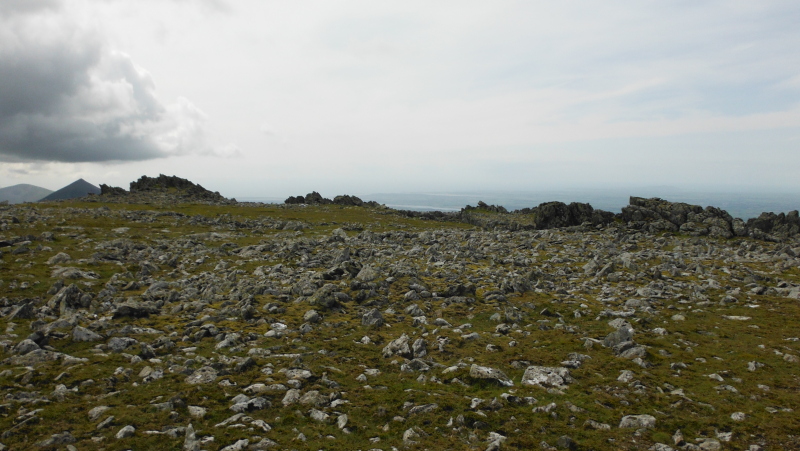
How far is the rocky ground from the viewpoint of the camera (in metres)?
9.59

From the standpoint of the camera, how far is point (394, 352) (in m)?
14.7

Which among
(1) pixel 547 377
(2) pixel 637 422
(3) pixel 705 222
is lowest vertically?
(2) pixel 637 422

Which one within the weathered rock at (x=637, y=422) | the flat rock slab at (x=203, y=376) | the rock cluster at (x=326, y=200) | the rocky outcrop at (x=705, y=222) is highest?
the rock cluster at (x=326, y=200)

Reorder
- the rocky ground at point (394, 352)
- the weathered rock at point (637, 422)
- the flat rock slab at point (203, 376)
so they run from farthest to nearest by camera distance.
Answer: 1. the flat rock slab at point (203, 376)
2. the weathered rock at point (637, 422)
3. the rocky ground at point (394, 352)

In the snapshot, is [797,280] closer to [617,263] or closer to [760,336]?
[617,263]

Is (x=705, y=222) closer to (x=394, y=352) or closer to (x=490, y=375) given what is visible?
(x=490, y=375)

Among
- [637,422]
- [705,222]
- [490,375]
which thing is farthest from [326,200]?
[637,422]

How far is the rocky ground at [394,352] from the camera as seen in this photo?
959 centimetres

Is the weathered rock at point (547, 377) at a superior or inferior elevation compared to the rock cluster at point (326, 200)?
inferior

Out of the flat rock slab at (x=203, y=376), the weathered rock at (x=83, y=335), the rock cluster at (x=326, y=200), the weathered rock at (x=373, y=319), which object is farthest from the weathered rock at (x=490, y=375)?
the rock cluster at (x=326, y=200)

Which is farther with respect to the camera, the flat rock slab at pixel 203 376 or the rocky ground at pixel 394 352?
the flat rock slab at pixel 203 376

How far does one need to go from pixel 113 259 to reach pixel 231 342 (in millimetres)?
20788

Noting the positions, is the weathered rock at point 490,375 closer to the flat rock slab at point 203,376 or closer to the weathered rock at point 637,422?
the weathered rock at point 637,422

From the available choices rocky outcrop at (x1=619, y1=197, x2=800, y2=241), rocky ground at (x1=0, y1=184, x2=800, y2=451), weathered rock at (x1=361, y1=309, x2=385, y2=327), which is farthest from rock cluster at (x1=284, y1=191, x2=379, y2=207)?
weathered rock at (x1=361, y1=309, x2=385, y2=327)
